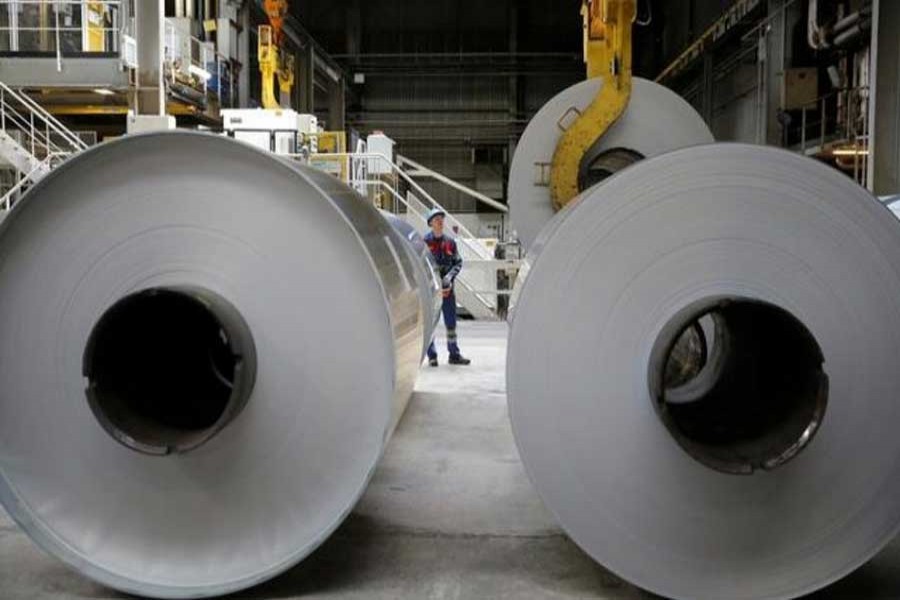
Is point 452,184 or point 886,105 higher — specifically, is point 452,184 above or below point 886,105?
below

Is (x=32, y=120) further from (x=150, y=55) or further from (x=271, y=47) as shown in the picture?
(x=271, y=47)

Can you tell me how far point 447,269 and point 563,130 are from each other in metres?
1.59

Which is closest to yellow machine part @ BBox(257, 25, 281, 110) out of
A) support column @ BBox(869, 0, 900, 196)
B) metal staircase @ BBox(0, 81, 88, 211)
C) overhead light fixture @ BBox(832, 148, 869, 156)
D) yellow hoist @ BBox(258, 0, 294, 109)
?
yellow hoist @ BBox(258, 0, 294, 109)

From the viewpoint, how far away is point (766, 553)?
227cm

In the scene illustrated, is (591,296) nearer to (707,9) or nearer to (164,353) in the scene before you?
(164,353)

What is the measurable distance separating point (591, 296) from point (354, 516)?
1382 millimetres

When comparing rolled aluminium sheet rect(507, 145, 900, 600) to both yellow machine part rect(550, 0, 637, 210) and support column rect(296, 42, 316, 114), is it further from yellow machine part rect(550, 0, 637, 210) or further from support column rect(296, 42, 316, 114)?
support column rect(296, 42, 316, 114)

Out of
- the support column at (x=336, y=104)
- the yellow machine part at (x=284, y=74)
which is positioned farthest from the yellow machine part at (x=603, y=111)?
the support column at (x=336, y=104)

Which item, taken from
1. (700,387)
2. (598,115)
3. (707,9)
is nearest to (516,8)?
(707,9)

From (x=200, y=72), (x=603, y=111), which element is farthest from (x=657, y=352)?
(x=200, y=72)

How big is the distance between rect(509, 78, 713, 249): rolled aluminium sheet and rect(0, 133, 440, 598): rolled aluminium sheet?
3.88 m

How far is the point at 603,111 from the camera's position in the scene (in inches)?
238

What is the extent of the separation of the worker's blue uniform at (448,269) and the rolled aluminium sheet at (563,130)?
94 cm

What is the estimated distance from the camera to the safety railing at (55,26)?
12.4m
